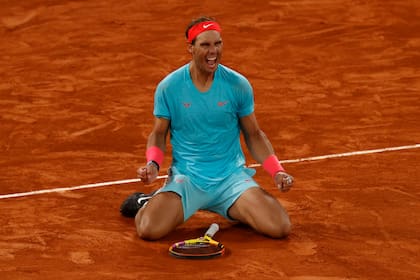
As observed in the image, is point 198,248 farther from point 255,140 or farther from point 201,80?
point 201,80

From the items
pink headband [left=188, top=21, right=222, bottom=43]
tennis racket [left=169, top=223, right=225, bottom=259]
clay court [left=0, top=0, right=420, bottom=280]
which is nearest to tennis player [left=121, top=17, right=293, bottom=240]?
pink headband [left=188, top=21, right=222, bottom=43]

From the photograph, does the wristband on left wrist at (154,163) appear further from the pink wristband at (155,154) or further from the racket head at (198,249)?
the racket head at (198,249)

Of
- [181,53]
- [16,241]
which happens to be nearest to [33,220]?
[16,241]

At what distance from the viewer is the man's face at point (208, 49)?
26.2 ft

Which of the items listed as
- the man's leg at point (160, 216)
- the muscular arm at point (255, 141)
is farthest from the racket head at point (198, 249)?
the muscular arm at point (255, 141)

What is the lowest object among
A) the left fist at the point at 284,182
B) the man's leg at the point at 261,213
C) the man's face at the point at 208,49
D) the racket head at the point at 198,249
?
the racket head at the point at 198,249

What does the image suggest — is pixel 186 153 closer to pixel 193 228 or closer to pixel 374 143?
pixel 193 228

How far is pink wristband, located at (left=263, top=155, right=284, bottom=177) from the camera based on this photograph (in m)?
8.15

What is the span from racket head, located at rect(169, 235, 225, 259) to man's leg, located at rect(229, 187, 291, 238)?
1.17 feet

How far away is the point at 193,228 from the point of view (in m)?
8.43

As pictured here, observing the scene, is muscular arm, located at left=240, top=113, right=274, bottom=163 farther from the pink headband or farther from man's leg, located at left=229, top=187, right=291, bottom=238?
the pink headband

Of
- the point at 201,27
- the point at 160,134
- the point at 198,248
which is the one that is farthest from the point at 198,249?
the point at 201,27

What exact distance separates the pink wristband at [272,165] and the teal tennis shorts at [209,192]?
7.5 inches

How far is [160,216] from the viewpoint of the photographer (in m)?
8.09
